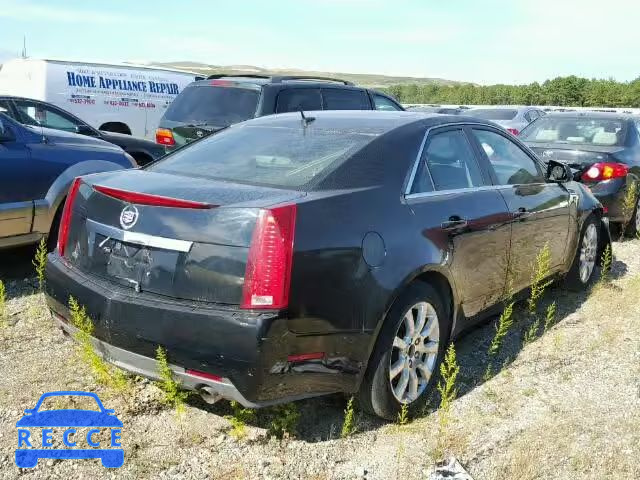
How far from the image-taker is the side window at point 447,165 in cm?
364

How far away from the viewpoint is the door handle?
3586 millimetres

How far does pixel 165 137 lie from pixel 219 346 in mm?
6426

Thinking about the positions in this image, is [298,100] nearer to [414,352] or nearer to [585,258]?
[585,258]

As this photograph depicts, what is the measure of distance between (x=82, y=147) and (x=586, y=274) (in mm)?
4689

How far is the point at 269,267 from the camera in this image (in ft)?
8.85

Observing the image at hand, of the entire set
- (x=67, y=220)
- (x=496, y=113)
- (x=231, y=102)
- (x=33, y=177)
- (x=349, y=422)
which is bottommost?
(x=349, y=422)

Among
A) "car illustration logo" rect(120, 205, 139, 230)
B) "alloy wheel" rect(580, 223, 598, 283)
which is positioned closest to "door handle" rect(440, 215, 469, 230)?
"car illustration logo" rect(120, 205, 139, 230)

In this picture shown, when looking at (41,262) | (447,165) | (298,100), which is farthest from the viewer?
(298,100)

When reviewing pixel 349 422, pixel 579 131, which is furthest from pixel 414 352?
pixel 579 131

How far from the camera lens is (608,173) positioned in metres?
7.70

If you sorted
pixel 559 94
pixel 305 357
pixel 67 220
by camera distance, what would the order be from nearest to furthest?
1. pixel 305 357
2. pixel 67 220
3. pixel 559 94

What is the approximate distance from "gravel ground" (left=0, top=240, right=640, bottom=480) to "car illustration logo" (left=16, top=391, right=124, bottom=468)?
0.05 m

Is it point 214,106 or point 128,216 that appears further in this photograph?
point 214,106

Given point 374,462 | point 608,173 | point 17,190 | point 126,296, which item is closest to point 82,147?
point 17,190
